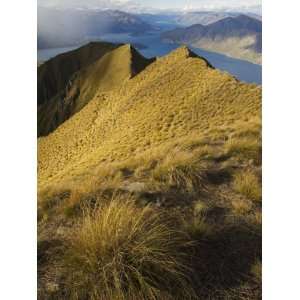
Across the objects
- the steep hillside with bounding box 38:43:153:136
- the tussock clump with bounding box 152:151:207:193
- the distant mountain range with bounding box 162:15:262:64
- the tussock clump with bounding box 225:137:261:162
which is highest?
the distant mountain range with bounding box 162:15:262:64

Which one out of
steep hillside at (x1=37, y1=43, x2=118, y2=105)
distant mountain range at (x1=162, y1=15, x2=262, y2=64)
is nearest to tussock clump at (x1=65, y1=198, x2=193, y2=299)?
steep hillside at (x1=37, y1=43, x2=118, y2=105)

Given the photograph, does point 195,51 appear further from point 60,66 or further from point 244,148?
point 60,66

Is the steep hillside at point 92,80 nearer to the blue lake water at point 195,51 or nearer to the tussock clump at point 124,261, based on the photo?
the blue lake water at point 195,51

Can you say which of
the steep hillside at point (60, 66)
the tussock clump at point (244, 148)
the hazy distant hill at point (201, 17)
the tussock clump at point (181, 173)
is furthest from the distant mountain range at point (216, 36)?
the tussock clump at point (181, 173)

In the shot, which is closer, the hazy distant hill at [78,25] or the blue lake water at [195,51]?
the hazy distant hill at [78,25]

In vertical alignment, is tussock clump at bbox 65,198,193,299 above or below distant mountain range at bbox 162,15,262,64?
below

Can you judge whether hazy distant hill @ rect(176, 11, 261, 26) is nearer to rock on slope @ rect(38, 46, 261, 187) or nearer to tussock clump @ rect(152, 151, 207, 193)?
rock on slope @ rect(38, 46, 261, 187)

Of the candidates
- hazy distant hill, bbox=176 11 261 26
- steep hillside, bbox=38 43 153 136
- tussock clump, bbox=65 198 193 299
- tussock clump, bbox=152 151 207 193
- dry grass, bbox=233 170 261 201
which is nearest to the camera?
tussock clump, bbox=65 198 193 299
